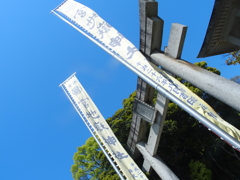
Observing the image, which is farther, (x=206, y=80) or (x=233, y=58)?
(x=233, y=58)

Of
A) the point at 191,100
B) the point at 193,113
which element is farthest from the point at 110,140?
the point at 193,113

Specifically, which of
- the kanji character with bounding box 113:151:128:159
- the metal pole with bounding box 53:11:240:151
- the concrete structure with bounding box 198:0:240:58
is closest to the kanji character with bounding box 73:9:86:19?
the metal pole with bounding box 53:11:240:151

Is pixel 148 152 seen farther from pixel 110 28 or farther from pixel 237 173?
pixel 237 173

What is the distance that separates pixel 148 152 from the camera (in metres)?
9.77

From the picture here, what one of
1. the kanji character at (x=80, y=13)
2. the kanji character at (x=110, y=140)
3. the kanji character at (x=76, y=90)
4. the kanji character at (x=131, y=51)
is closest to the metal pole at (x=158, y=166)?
the kanji character at (x=110, y=140)

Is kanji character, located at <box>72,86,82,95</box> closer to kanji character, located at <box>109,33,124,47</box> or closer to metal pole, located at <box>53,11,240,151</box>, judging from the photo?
metal pole, located at <box>53,11,240,151</box>

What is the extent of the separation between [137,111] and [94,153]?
15.9 ft

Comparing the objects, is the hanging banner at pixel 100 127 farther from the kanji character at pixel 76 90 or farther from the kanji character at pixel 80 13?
the kanji character at pixel 80 13

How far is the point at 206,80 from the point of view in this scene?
5.63 metres

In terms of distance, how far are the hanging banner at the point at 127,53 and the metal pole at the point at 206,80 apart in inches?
14.1

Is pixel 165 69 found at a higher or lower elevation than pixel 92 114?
lower

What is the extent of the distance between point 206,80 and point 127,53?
269 centimetres

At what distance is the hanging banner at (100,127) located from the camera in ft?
27.9

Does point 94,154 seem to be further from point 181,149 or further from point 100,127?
point 181,149
